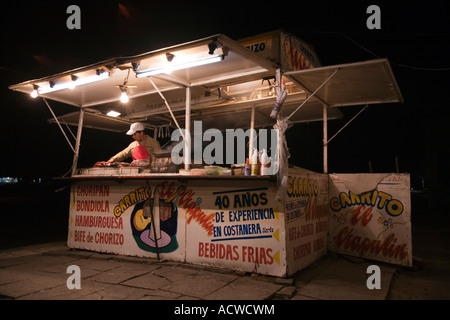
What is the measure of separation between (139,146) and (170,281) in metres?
3.91

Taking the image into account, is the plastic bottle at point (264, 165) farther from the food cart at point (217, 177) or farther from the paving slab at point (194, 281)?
the paving slab at point (194, 281)

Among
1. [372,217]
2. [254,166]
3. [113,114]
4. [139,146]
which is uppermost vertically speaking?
[113,114]

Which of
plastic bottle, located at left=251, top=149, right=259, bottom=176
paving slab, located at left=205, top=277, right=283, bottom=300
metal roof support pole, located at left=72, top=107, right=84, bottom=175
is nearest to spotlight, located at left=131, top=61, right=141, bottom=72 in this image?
plastic bottle, located at left=251, top=149, right=259, bottom=176

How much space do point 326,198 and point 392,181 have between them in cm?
135

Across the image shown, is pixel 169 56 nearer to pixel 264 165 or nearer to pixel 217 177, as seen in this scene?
pixel 217 177

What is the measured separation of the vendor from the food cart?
809mm

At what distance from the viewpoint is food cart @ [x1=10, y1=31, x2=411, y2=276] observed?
4.68 m

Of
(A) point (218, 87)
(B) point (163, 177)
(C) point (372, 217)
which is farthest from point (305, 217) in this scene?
(A) point (218, 87)

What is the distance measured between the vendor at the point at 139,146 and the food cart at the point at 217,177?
809 millimetres

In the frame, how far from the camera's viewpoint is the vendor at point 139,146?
24.1 ft

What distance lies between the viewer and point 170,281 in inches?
179

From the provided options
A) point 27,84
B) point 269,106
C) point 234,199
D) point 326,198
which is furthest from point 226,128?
point 27,84

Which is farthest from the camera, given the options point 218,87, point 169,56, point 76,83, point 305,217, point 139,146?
point 139,146

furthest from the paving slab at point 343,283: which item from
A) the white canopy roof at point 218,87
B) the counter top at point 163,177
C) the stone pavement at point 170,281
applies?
the white canopy roof at point 218,87
